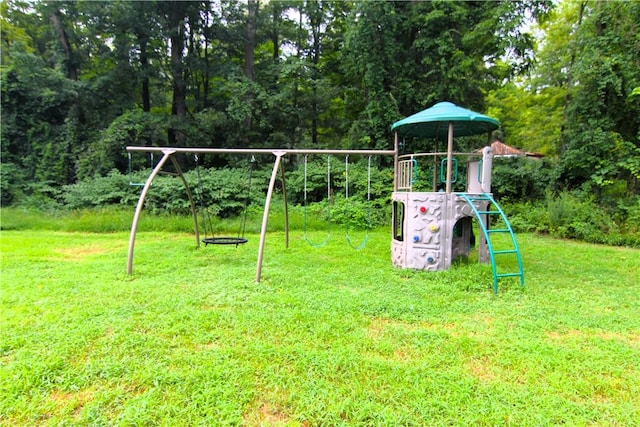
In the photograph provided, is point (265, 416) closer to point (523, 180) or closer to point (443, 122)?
point (443, 122)

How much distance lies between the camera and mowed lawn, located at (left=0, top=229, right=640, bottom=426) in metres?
2.13

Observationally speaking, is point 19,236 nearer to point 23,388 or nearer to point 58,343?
point 58,343

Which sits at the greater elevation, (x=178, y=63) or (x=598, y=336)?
(x=178, y=63)

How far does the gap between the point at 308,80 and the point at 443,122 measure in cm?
919

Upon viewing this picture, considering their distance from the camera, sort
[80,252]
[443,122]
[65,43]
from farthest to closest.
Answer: [65,43] → [80,252] → [443,122]

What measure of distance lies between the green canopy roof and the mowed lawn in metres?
2.29

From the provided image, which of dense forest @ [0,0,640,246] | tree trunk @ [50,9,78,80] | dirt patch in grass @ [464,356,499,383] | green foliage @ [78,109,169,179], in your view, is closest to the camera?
dirt patch in grass @ [464,356,499,383]

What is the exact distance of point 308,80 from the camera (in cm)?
1373

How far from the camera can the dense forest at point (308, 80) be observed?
1020 centimetres

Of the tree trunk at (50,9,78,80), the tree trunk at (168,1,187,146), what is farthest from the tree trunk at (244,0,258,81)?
the tree trunk at (50,9,78,80)

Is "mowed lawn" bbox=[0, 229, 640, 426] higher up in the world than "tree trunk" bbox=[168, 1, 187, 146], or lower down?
lower down

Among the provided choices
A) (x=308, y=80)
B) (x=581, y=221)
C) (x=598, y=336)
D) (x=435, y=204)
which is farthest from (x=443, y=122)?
(x=308, y=80)

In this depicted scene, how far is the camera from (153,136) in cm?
1361

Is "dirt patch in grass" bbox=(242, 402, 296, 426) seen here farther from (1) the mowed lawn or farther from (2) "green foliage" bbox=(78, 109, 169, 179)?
(2) "green foliage" bbox=(78, 109, 169, 179)
